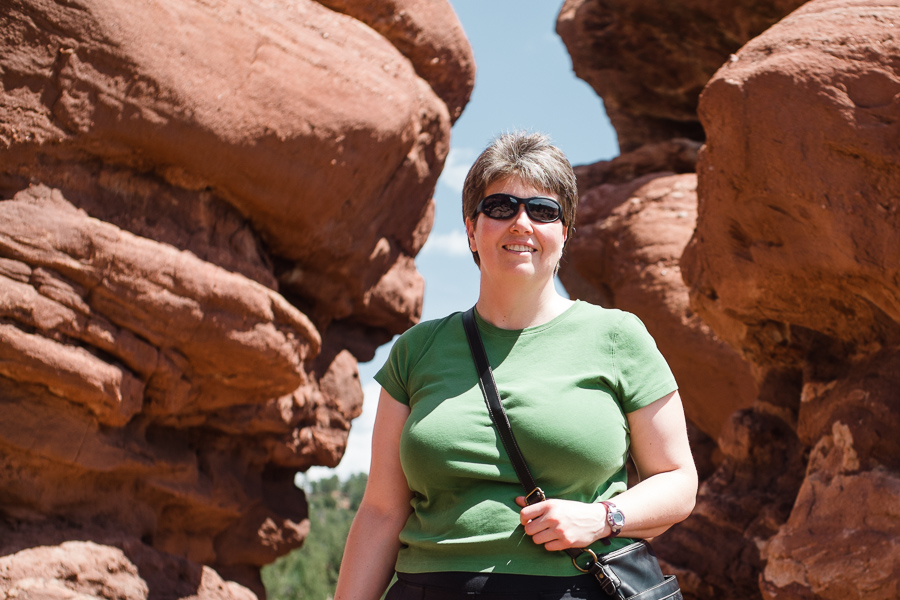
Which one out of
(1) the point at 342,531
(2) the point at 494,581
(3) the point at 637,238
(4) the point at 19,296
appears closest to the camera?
(2) the point at 494,581

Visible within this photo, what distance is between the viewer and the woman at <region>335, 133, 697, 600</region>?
1982 mm

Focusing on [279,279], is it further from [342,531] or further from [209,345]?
[342,531]

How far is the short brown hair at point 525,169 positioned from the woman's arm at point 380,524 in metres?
0.66

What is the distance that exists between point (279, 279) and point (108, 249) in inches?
71.3

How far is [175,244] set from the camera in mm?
5375

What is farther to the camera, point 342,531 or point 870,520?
point 342,531

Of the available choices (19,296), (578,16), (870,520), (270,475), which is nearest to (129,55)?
(19,296)

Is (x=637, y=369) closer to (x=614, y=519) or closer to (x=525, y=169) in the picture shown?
(x=614, y=519)

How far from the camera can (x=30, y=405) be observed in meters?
4.81

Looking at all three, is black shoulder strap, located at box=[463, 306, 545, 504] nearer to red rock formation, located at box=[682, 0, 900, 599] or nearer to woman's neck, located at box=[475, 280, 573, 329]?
woman's neck, located at box=[475, 280, 573, 329]

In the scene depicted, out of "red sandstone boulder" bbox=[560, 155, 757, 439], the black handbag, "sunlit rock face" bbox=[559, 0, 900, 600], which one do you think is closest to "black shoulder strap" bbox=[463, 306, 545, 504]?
the black handbag

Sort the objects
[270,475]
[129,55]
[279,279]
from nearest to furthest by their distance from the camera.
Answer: [129,55]
[279,279]
[270,475]

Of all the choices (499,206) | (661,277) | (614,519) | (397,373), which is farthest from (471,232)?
(661,277)

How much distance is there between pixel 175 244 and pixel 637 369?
398 cm
